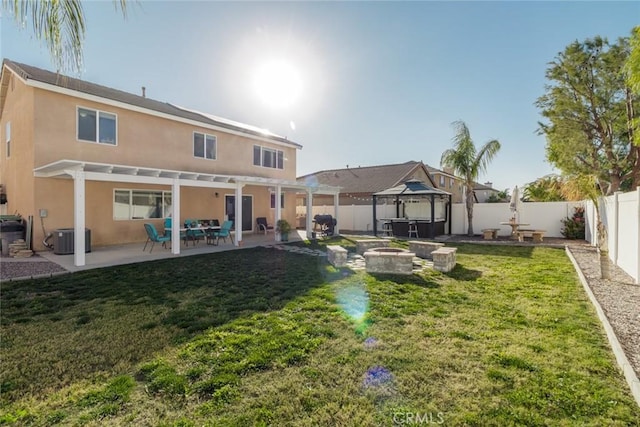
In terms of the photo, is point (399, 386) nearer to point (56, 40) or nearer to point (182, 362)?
point (182, 362)

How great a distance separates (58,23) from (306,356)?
3873 millimetres

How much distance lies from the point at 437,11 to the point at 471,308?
32.9ft

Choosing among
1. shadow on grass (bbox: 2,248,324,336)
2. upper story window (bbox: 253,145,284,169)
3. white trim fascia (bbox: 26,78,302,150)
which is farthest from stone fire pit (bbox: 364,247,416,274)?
upper story window (bbox: 253,145,284,169)

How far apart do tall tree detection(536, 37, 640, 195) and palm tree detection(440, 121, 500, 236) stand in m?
3.58

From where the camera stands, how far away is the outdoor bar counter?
17.0 m

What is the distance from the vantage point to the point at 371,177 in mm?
28594

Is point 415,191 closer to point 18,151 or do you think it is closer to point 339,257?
point 339,257

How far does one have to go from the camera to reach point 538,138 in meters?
18.5

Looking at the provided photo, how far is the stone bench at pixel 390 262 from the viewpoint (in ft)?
25.9

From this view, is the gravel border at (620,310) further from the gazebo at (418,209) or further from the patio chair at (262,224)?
the patio chair at (262,224)

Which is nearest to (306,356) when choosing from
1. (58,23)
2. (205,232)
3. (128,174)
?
(58,23)

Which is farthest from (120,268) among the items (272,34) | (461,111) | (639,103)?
(639,103)

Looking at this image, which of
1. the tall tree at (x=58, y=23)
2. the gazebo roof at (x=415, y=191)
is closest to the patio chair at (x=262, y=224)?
the gazebo roof at (x=415, y=191)

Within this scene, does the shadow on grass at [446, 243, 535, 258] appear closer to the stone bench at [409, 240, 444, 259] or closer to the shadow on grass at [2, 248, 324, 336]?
the stone bench at [409, 240, 444, 259]
